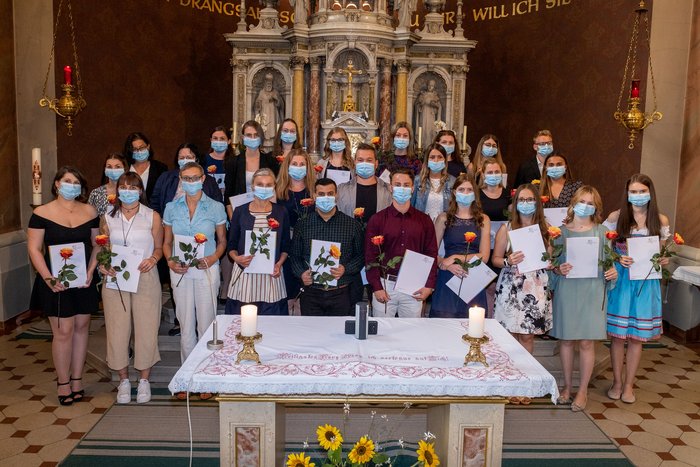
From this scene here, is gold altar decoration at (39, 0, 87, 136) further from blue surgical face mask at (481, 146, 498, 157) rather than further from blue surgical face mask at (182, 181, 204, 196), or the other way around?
blue surgical face mask at (481, 146, 498, 157)

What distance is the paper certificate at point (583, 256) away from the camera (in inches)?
Answer: 204

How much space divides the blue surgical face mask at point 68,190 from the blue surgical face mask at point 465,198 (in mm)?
2954

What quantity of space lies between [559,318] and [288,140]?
3022 millimetres

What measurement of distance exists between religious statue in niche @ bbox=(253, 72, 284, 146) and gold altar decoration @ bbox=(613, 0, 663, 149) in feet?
16.0

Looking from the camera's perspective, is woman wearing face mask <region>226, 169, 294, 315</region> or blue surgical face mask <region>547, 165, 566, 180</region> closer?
woman wearing face mask <region>226, 169, 294, 315</region>

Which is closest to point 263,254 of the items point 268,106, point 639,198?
point 639,198

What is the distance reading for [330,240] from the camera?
199 inches

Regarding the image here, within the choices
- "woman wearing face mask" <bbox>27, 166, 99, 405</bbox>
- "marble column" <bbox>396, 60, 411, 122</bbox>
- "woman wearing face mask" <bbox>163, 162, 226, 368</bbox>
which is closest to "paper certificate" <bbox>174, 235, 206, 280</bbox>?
"woman wearing face mask" <bbox>163, 162, 226, 368</bbox>

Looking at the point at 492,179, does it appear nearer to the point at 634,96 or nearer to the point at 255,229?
the point at 255,229

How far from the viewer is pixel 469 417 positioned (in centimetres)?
362

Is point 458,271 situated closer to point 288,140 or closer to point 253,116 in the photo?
point 288,140

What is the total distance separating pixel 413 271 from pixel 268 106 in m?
6.08

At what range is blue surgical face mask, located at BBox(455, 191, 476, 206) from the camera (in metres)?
5.22

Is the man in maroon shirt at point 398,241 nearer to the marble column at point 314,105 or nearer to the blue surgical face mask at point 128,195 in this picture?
the blue surgical face mask at point 128,195
